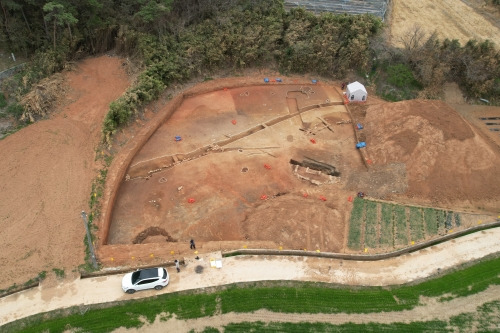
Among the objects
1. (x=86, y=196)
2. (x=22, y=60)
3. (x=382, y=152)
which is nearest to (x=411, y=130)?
(x=382, y=152)

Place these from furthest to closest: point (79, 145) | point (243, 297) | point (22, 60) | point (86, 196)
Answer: point (22, 60) < point (79, 145) < point (86, 196) < point (243, 297)

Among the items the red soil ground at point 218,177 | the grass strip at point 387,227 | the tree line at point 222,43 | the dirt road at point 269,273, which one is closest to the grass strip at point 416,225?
the red soil ground at point 218,177

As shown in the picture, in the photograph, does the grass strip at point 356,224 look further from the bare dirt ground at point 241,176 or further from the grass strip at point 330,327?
the grass strip at point 330,327

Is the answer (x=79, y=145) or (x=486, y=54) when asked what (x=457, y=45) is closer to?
(x=486, y=54)

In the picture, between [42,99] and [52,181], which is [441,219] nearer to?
[52,181]

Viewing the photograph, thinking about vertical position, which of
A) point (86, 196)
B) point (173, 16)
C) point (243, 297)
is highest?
point (173, 16)

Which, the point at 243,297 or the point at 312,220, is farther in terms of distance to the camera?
the point at 312,220

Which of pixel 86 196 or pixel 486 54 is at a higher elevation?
pixel 486 54
